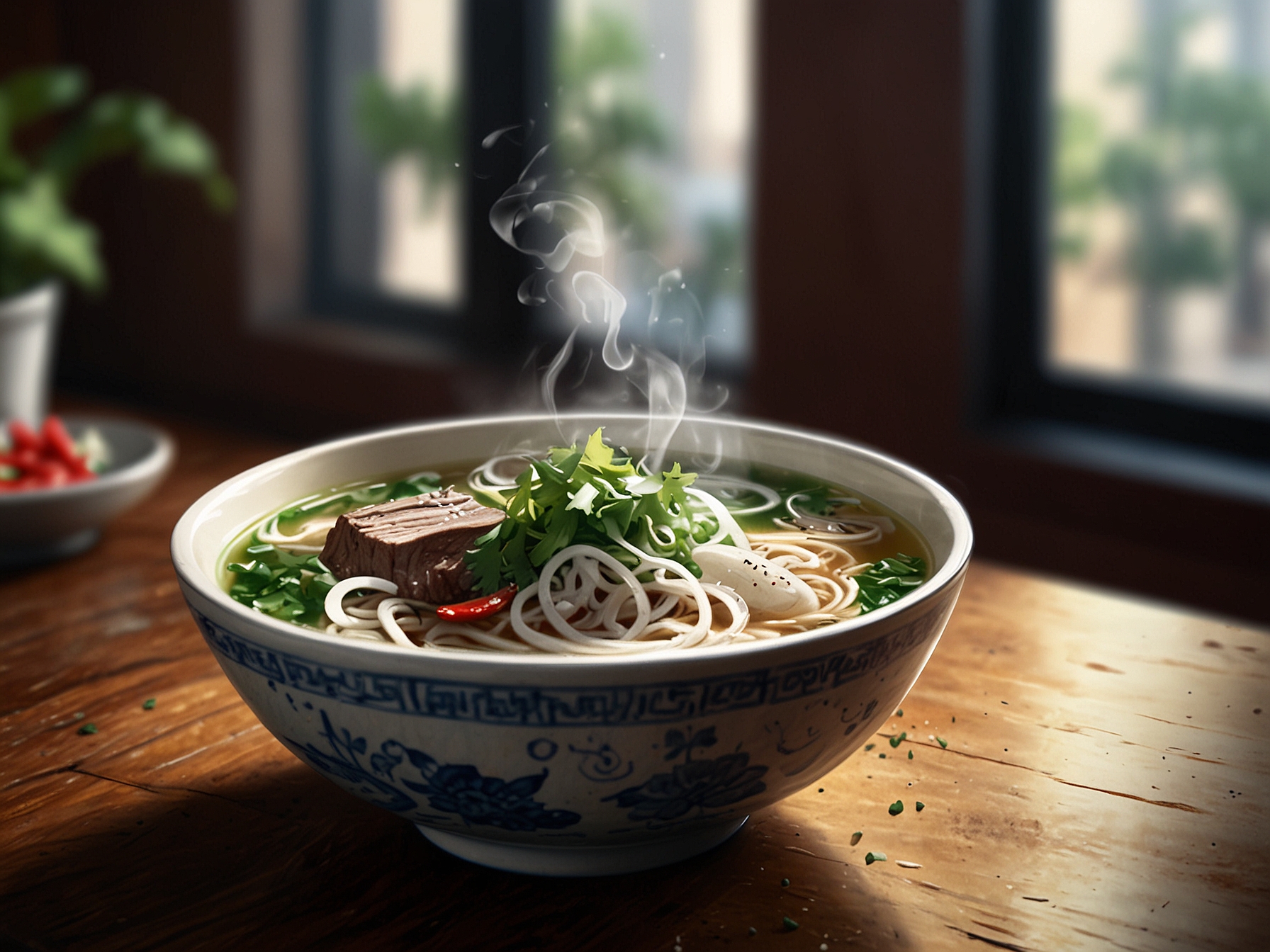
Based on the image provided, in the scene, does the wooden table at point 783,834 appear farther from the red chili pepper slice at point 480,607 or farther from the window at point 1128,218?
the window at point 1128,218

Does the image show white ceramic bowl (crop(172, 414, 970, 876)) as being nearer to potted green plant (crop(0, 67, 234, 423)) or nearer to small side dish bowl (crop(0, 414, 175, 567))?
small side dish bowl (crop(0, 414, 175, 567))

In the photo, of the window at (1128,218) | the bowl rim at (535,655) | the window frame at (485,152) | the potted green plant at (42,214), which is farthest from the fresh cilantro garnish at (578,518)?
the window frame at (485,152)

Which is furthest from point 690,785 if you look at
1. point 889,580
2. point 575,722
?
point 889,580

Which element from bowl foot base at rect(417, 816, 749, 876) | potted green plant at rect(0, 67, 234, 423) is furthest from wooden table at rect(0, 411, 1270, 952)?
potted green plant at rect(0, 67, 234, 423)

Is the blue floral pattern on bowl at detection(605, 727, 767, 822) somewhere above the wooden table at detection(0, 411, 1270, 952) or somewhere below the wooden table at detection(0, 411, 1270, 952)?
above

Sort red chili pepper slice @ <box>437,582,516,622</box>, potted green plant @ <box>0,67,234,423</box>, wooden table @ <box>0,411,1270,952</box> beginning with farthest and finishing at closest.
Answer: potted green plant @ <box>0,67,234,423</box> < red chili pepper slice @ <box>437,582,516,622</box> < wooden table @ <box>0,411,1270,952</box>

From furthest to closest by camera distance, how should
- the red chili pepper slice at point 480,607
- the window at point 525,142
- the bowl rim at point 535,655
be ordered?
the window at point 525,142 < the red chili pepper slice at point 480,607 < the bowl rim at point 535,655

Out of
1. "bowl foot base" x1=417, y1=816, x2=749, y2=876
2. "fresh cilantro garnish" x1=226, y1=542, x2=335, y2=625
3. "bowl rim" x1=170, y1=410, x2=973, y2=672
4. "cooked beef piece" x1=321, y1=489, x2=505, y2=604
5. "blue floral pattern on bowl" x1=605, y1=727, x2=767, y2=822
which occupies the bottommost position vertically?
"bowl foot base" x1=417, y1=816, x2=749, y2=876
